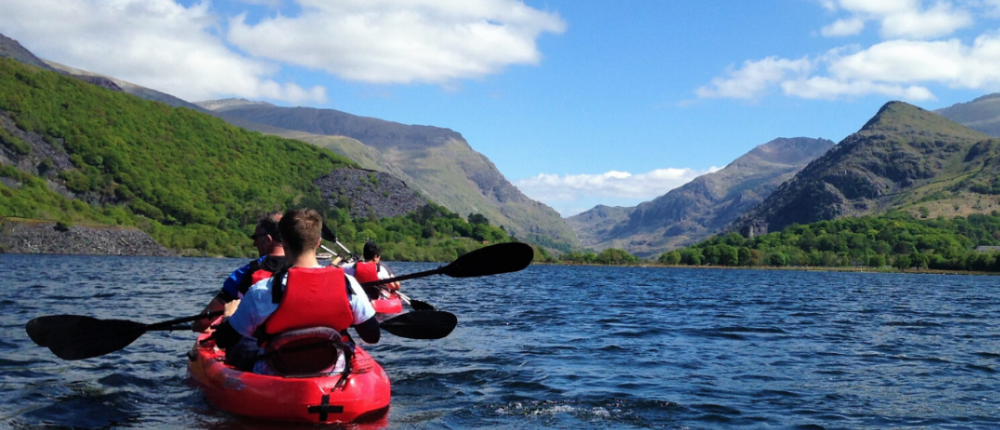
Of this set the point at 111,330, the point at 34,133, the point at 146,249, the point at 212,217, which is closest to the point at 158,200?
the point at 212,217

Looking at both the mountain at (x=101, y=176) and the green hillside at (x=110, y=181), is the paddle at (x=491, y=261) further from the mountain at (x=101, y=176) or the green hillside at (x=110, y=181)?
the green hillside at (x=110, y=181)

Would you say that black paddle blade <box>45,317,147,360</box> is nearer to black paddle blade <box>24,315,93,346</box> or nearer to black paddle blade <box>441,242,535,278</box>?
black paddle blade <box>24,315,93,346</box>

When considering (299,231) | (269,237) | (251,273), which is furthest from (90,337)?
(299,231)

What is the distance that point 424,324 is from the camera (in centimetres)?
1198

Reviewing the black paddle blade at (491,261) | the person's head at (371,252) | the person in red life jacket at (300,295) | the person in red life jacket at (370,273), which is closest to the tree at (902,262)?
the person's head at (371,252)

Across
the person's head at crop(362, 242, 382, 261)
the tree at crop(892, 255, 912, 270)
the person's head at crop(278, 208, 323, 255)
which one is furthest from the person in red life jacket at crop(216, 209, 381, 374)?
the tree at crop(892, 255, 912, 270)

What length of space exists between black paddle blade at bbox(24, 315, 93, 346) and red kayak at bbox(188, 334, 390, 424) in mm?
2208

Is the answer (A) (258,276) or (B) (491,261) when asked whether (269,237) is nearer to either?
(A) (258,276)

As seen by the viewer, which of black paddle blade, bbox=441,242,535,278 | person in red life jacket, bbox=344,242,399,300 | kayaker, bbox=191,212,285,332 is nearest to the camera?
kayaker, bbox=191,212,285,332

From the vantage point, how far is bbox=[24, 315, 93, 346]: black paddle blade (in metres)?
10.8

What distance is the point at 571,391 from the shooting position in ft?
42.9

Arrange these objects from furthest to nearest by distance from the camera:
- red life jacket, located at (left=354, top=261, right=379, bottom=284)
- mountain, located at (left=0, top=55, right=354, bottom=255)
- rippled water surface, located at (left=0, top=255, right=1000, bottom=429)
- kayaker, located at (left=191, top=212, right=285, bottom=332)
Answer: mountain, located at (left=0, top=55, right=354, bottom=255) → red life jacket, located at (left=354, top=261, right=379, bottom=284) → rippled water surface, located at (left=0, top=255, right=1000, bottom=429) → kayaker, located at (left=191, top=212, right=285, bottom=332)

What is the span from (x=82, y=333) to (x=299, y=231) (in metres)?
4.47

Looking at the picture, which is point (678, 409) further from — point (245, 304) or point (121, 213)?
point (121, 213)
